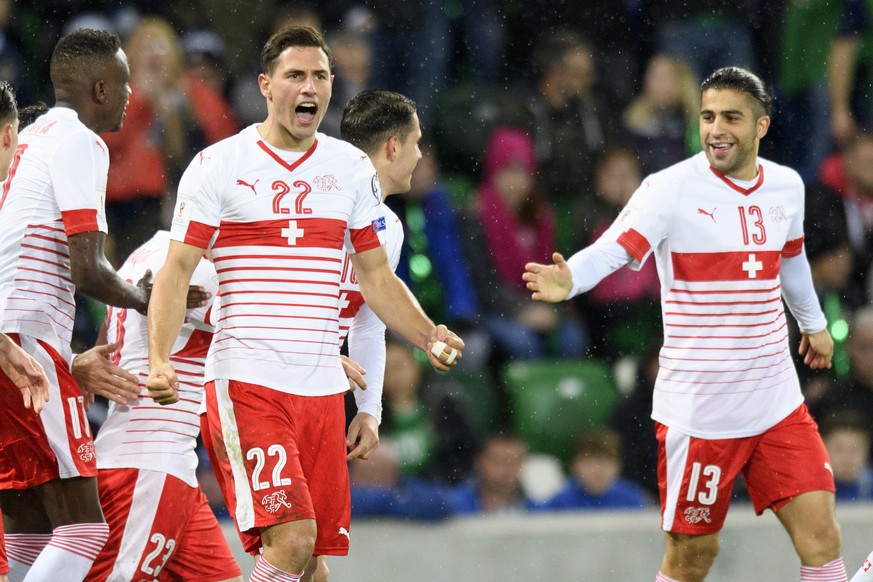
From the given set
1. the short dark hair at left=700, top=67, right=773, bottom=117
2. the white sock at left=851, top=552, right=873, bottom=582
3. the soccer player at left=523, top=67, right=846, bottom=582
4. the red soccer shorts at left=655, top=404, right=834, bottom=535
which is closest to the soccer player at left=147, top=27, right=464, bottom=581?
the soccer player at left=523, top=67, right=846, bottom=582

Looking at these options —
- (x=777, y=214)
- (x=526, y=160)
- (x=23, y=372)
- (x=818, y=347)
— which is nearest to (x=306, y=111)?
(x=23, y=372)

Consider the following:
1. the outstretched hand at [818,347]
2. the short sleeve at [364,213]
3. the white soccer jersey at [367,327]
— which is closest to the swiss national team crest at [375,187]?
the short sleeve at [364,213]

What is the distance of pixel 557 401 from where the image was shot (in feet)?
30.3

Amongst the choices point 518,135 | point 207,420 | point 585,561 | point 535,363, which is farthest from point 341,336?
point 518,135

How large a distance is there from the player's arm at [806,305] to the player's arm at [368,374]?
1709 mm

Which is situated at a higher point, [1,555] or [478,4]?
[478,4]

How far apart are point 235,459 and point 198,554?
749 mm

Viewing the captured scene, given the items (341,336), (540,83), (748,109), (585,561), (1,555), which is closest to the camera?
(1,555)

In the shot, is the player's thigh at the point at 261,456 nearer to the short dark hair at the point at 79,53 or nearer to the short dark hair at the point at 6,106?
the short dark hair at the point at 6,106

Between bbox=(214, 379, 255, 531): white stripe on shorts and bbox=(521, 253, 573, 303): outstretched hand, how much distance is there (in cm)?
123

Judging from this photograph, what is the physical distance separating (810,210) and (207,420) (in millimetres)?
5512

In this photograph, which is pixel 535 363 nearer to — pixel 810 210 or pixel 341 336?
pixel 810 210

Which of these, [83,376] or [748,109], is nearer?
[83,376]

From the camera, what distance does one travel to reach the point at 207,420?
5184 mm
